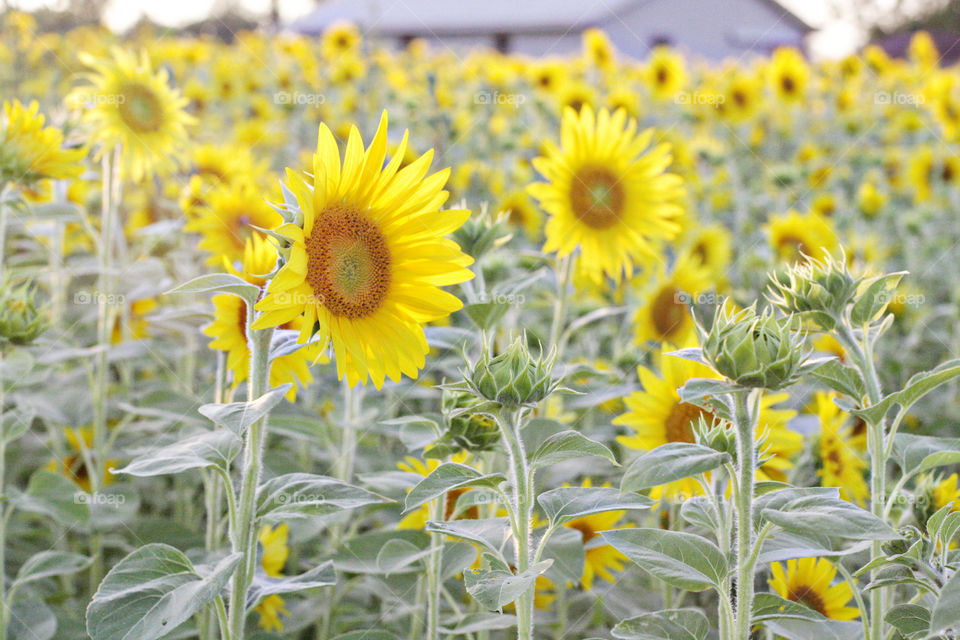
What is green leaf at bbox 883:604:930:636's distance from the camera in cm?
97

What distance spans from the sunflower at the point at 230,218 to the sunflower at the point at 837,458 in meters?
1.42

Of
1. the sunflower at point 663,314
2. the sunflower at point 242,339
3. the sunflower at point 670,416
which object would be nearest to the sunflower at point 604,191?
the sunflower at point 663,314

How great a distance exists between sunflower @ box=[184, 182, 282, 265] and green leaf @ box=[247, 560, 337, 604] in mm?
1170

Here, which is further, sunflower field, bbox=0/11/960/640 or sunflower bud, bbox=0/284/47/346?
sunflower bud, bbox=0/284/47/346

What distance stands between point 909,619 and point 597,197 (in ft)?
4.12

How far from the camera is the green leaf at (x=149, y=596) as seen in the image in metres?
0.96

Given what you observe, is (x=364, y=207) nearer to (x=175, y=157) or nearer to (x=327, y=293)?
(x=327, y=293)

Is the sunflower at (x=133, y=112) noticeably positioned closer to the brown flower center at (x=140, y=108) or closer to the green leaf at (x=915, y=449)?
the brown flower center at (x=140, y=108)

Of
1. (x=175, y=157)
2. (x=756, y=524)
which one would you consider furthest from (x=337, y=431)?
(x=756, y=524)

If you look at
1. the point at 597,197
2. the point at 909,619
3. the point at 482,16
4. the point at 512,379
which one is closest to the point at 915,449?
the point at 909,619

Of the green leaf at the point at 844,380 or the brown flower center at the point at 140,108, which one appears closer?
the green leaf at the point at 844,380

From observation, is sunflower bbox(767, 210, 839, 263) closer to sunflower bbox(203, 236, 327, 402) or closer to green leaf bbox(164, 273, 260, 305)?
sunflower bbox(203, 236, 327, 402)

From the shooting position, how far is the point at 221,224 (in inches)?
87.7

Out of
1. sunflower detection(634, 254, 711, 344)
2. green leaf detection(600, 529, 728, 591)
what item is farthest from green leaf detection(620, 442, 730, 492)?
sunflower detection(634, 254, 711, 344)
